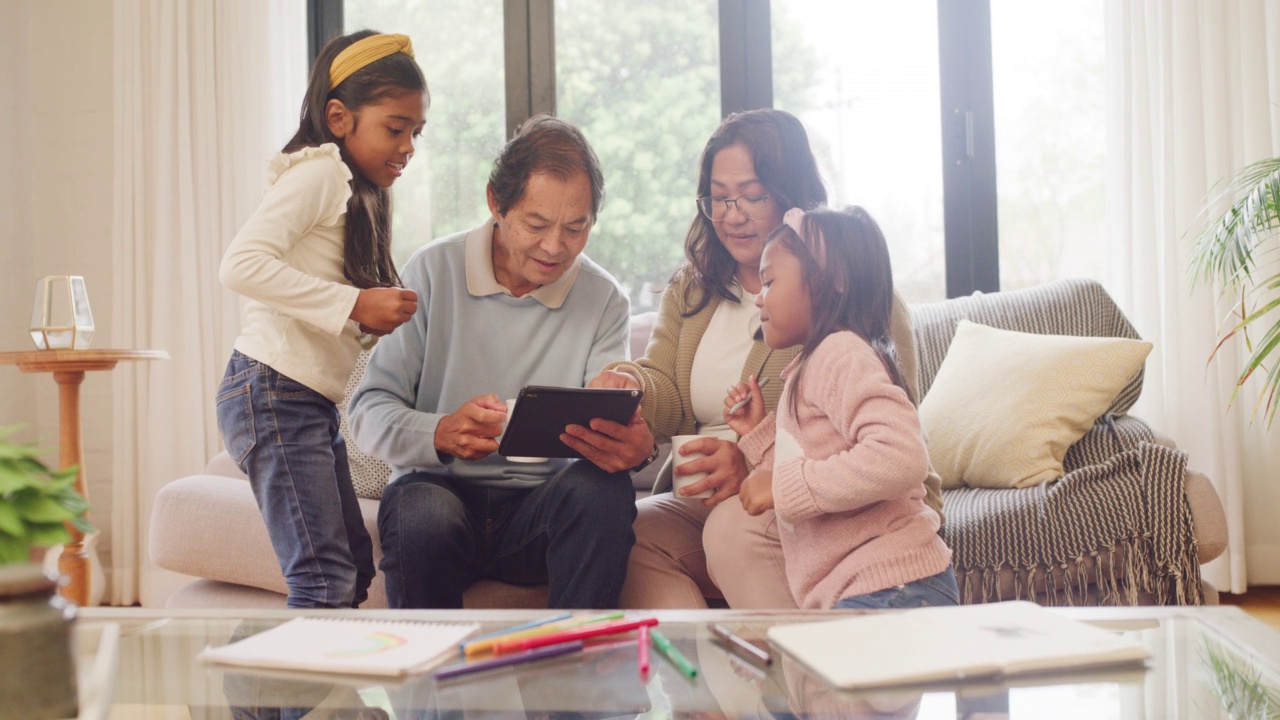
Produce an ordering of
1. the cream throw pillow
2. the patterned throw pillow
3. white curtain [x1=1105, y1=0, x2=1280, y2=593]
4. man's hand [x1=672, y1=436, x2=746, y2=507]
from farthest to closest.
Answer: white curtain [x1=1105, y1=0, x2=1280, y2=593] < the patterned throw pillow < the cream throw pillow < man's hand [x1=672, y1=436, x2=746, y2=507]

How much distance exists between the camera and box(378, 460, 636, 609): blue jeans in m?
1.52

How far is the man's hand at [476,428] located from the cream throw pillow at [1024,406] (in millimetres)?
1032

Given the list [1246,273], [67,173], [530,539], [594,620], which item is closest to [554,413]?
[530,539]

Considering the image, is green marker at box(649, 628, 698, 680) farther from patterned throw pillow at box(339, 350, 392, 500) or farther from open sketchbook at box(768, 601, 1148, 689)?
patterned throw pillow at box(339, 350, 392, 500)

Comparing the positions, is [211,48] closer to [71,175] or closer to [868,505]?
[71,175]

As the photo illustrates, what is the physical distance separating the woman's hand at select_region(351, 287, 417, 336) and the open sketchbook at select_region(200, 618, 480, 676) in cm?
57

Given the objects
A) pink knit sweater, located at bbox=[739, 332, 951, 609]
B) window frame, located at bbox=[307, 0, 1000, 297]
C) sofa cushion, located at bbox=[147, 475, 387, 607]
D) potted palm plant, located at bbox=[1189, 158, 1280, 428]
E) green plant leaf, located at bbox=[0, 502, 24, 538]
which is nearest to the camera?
green plant leaf, located at bbox=[0, 502, 24, 538]

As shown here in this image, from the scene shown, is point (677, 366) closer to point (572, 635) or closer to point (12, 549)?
point (572, 635)

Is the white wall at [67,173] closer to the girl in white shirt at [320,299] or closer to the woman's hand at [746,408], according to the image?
the girl in white shirt at [320,299]

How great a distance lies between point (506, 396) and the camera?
177cm

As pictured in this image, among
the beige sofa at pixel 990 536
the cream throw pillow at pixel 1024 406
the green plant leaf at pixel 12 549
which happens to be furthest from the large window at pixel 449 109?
the green plant leaf at pixel 12 549

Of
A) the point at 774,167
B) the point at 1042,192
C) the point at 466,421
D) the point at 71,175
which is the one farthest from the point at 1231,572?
the point at 71,175

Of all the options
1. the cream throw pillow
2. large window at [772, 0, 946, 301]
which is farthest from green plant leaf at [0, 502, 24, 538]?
large window at [772, 0, 946, 301]

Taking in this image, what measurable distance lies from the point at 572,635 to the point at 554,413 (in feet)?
1.80
